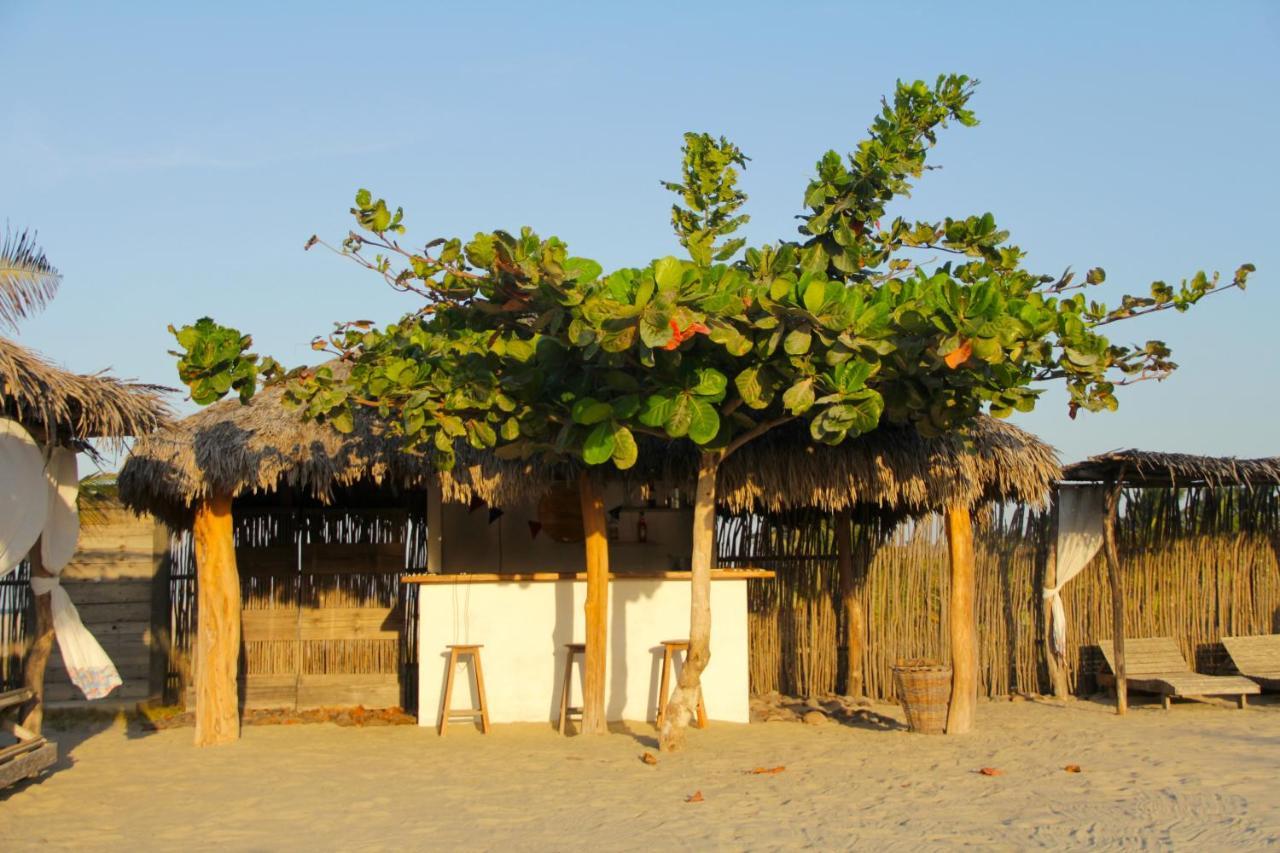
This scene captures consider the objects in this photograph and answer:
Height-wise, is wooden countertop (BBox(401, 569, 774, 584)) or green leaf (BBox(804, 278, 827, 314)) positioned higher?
green leaf (BBox(804, 278, 827, 314))

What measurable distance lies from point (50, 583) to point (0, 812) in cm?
141

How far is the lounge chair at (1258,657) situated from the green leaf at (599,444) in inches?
236

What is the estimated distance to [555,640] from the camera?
28.1ft

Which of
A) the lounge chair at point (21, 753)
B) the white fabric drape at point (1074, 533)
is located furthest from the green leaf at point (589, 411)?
the white fabric drape at point (1074, 533)

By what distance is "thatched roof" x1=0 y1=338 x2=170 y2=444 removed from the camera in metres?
5.90

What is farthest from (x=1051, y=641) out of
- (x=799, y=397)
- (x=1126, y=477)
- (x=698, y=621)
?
(x=799, y=397)

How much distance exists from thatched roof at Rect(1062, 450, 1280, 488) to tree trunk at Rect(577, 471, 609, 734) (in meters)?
3.62

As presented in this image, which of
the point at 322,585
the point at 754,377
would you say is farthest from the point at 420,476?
the point at 754,377

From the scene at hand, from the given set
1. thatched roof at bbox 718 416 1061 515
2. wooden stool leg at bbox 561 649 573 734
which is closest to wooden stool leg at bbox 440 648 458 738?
wooden stool leg at bbox 561 649 573 734

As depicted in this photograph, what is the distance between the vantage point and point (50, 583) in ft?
22.9

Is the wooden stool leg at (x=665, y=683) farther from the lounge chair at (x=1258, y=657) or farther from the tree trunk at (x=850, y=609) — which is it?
the lounge chair at (x=1258, y=657)

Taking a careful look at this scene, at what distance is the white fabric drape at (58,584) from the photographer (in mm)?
6824

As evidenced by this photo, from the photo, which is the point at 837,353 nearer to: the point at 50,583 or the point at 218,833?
the point at 218,833

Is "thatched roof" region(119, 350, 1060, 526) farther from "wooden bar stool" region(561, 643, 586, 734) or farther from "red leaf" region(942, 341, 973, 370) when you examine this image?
"red leaf" region(942, 341, 973, 370)
